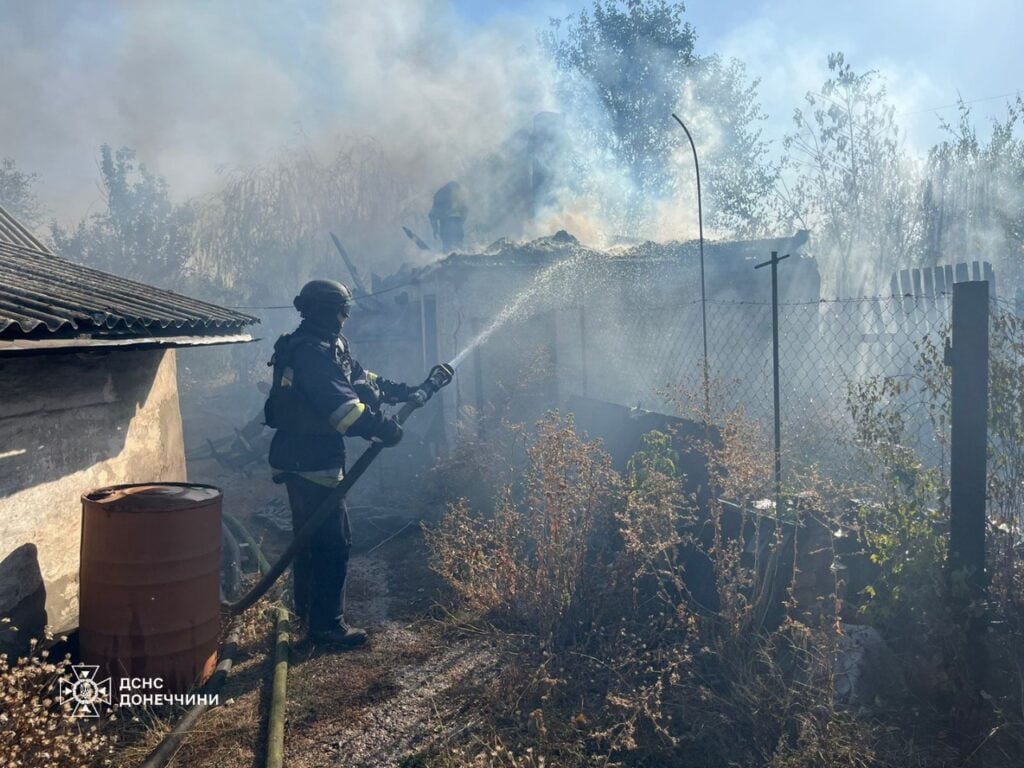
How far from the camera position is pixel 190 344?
477cm

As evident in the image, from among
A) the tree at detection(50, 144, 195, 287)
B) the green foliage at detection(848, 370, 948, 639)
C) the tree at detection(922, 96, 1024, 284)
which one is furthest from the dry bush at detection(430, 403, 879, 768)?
the tree at detection(50, 144, 195, 287)

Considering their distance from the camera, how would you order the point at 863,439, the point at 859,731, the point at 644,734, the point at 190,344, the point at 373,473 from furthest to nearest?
the point at 373,473, the point at 190,344, the point at 863,439, the point at 644,734, the point at 859,731

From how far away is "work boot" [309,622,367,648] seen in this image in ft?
14.2

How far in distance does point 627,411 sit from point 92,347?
4493 mm

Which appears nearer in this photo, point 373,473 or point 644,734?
point 644,734

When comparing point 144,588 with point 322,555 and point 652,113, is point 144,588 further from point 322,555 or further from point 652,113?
point 652,113

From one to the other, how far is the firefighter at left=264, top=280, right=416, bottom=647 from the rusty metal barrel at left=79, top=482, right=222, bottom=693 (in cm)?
79

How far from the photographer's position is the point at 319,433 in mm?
4441


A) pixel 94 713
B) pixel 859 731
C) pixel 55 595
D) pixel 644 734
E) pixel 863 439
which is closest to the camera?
pixel 859 731

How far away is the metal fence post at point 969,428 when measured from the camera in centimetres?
297

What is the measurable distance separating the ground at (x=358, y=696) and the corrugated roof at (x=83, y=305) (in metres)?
2.03

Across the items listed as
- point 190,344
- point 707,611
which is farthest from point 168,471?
point 707,611

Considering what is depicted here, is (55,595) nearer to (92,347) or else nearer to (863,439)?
(92,347)

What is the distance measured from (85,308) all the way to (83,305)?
12 cm
